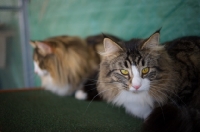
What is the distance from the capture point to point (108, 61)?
4.37 feet

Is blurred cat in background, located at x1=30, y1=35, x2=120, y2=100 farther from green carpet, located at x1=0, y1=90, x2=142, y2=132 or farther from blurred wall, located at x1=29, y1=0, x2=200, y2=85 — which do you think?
blurred wall, located at x1=29, y1=0, x2=200, y2=85

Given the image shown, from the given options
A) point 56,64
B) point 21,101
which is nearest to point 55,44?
point 56,64

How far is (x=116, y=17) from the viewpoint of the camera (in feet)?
6.79

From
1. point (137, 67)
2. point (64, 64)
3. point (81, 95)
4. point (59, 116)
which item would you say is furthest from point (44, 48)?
point (137, 67)

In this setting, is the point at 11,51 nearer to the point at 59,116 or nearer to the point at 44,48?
the point at 44,48

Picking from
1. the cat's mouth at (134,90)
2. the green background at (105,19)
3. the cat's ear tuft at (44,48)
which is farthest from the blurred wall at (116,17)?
the cat's mouth at (134,90)

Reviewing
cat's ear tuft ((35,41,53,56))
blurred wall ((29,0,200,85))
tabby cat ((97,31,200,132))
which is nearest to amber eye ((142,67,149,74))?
tabby cat ((97,31,200,132))

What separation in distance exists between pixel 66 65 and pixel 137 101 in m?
0.86

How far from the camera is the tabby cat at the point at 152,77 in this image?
115cm

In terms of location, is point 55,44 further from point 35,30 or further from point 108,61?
point 35,30

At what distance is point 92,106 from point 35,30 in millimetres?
1592

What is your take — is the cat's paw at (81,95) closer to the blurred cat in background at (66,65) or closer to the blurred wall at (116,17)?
the blurred cat in background at (66,65)

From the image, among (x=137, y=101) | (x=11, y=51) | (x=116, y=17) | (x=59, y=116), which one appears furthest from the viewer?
(x=11, y=51)

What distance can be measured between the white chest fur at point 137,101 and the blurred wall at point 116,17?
2.35 feet
